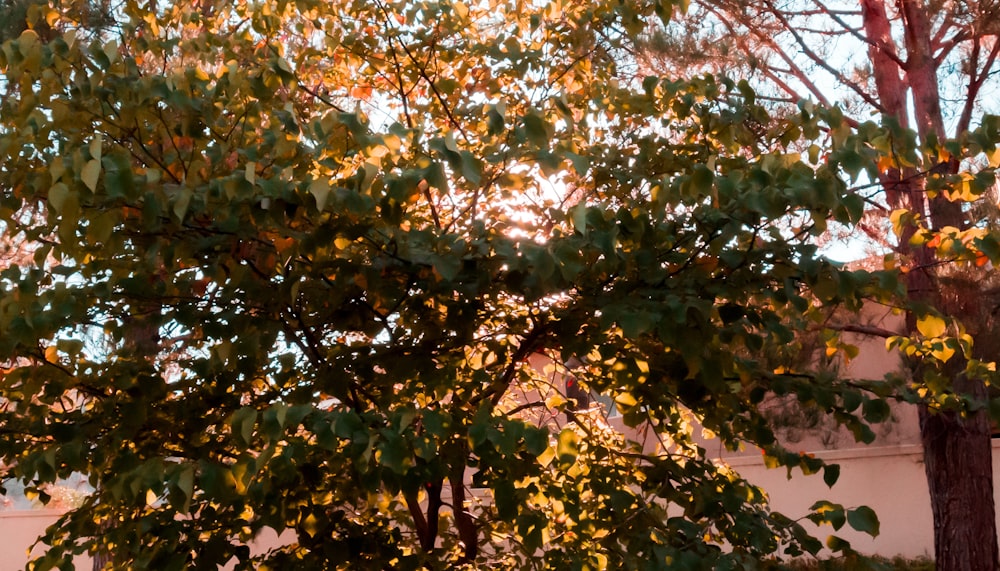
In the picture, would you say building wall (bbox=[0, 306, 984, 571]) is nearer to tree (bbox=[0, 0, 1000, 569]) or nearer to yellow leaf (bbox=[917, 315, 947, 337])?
tree (bbox=[0, 0, 1000, 569])

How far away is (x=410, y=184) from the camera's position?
2.22 m

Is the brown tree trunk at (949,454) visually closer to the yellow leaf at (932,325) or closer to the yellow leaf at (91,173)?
the yellow leaf at (932,325)

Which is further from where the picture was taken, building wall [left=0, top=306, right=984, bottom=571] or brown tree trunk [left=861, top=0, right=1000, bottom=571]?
building wall [left=0, top=306, right=984, bottom=571]

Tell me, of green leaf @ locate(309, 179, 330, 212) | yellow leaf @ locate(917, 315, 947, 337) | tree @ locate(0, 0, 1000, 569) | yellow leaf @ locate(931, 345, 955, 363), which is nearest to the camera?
green leaf @ locate(309, 179, 330, 212)

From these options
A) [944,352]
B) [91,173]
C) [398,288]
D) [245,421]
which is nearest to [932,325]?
[944,352]

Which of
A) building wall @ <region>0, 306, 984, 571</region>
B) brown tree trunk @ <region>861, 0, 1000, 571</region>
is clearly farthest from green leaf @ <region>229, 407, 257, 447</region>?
building wall @ <region>0, 306, 984, 571</region>

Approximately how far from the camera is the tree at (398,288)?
2.36 m

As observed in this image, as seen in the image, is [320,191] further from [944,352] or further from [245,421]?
[944,352]

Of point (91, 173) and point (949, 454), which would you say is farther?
point (949, 454)

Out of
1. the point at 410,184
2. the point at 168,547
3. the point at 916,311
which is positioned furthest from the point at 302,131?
the point at 916,311

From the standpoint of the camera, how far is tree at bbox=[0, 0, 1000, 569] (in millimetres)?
2363

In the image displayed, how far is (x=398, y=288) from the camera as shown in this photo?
2725 mm

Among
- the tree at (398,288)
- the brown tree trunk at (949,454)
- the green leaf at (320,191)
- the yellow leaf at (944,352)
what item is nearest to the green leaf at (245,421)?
the tree at (398,288)

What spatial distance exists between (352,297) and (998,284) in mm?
4787
